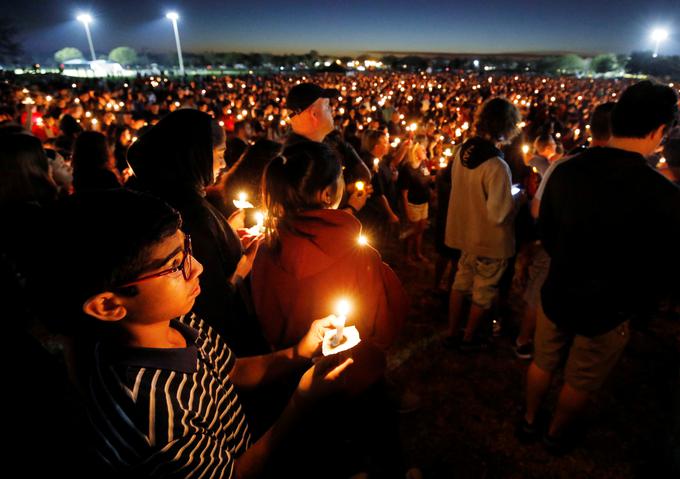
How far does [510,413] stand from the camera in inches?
124

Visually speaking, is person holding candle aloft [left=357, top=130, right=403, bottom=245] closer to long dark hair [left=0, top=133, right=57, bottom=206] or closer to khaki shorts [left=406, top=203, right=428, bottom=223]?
khaki shorts [left=406, top=203, right=428, bottom=223]

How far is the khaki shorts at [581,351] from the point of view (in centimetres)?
234

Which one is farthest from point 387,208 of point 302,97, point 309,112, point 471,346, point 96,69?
point 96,69

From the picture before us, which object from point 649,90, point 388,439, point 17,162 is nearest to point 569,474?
point 388,439

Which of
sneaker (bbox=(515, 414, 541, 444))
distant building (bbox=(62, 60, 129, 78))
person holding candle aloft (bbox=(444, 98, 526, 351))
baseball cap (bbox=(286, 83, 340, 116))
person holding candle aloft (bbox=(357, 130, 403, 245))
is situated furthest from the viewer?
distant building (bbox=(62, 60, 129, 78))

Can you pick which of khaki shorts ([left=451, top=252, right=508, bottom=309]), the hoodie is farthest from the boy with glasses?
khaki shorts ([left=451, top=252, right=508, bottom=309])

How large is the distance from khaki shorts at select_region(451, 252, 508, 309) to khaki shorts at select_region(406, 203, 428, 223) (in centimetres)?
186

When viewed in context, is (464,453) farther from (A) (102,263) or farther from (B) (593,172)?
(A) (102,263)

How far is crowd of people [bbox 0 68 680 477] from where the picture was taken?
3.53ft

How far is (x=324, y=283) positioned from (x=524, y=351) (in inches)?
110

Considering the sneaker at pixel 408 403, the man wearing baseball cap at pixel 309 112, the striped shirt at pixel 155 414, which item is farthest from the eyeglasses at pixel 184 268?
the man wearing baseball cap at pixel 309 112

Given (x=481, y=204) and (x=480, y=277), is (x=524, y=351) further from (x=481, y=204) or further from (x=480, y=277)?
(x=481, y=204)

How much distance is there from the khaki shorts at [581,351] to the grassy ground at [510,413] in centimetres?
46

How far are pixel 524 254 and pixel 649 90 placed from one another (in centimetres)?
236
